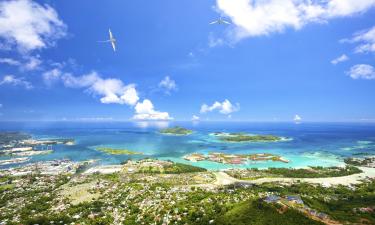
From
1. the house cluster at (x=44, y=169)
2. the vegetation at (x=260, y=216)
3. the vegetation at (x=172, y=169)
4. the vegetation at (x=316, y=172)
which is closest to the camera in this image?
the vegetation at (x=260, y=216)

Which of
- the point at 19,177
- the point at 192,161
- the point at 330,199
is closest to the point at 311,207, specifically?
the point at 330,199

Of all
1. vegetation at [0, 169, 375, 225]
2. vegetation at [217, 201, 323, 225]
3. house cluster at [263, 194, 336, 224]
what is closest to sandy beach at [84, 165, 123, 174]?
vegetation at [0, 169, 375, 225]

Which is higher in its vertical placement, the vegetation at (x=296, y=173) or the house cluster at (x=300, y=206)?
the house cluster at (x=300, y=206)

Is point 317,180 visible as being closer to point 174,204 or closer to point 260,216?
point 260,216

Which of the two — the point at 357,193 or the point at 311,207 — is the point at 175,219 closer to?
the point at 311,207

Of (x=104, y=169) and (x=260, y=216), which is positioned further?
(x=104, y=169)

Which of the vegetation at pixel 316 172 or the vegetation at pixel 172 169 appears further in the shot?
the vegetation at pixel 172 169

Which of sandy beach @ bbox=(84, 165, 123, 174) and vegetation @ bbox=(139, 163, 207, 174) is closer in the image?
vegetation @ bbox=(139, 163, 207, 174)

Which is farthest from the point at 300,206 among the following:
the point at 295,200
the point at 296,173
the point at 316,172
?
the point at 316,172

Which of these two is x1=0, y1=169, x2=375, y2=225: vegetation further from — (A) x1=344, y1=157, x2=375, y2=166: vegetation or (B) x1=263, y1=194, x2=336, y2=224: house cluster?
(A) x1=344, y1=157, x2=375, y2=166: vegetation

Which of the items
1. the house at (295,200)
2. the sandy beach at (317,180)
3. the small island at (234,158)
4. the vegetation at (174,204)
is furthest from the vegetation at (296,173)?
the house at (295,200)

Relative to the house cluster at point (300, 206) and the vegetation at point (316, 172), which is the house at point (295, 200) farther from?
the vegetation at point (316, 172)
